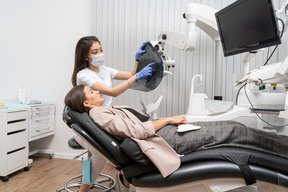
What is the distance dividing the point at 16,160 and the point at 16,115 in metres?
0.43

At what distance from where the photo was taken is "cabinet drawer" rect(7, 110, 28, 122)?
2.04m

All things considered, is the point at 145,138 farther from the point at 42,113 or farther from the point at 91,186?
the point at 42,113

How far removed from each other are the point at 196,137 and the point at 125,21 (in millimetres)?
1836

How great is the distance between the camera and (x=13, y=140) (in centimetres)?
207

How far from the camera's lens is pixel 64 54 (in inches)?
103

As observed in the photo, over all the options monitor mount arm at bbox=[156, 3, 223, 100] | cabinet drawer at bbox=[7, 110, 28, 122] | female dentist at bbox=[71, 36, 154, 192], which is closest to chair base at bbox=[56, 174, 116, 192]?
female dentist at bbox=[71, 36, 154, 192]

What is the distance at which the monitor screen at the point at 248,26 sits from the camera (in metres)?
1.24

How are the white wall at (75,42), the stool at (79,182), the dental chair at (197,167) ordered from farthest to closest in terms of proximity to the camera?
1. the white wall at (75,42)
2. the stool at (79,182)
3. the dental chair at (197,167)

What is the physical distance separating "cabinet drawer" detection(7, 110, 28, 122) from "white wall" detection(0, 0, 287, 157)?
1.53ft

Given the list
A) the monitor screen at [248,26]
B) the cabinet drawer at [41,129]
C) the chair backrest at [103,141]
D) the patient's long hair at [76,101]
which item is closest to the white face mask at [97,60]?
the patient's long hair at [76,101]

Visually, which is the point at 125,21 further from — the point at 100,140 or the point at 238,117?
the point at 100,140

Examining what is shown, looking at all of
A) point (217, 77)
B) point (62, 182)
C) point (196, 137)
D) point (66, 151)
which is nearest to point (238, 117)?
point (217, 77)

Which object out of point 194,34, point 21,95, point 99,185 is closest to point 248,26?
point 194,34

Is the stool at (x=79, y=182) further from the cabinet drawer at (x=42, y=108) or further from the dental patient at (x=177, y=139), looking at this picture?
the cabinet drawer at (x=42, y=108)
